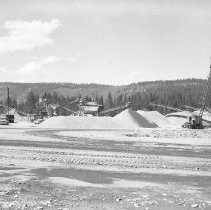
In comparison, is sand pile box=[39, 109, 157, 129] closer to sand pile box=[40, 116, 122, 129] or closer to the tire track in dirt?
sand pile box=[40, 116, 122, 129]

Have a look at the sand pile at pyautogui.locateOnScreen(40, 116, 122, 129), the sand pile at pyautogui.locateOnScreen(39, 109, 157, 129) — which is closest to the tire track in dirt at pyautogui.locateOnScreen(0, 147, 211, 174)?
the sand pile at pyautogui.locateOnScreen(40, 116, 122, 129)

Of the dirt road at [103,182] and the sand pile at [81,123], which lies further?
the sand pile at [81,123]

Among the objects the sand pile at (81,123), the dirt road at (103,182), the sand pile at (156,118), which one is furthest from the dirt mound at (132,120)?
the dirt road at (103,182)

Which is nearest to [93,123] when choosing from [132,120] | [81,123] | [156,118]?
[81,123]

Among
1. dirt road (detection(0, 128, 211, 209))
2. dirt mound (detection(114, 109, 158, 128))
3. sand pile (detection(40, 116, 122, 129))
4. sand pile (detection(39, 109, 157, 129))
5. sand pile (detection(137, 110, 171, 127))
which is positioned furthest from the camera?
sand pile (detection(137, 110, 171, 127))

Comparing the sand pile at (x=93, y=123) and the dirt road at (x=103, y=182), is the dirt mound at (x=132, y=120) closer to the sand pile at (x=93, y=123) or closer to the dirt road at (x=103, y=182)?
the sand pile at (x=93, y=123)

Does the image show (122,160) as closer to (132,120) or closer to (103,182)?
(103,182)

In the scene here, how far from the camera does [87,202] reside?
10.4 meters

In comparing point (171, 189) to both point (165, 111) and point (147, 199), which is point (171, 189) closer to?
point (147, 199)

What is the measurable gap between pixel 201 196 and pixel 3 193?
5.49m

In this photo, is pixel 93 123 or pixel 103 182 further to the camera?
pixel 93 123

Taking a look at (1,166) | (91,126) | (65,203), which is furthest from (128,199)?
(91,126)

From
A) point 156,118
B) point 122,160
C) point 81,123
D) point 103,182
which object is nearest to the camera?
point 103,182

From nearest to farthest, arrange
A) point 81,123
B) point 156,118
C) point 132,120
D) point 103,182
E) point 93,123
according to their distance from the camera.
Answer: point 103,182 < point 81,123 < point 93,123 < point 132,120 < point 156,118
